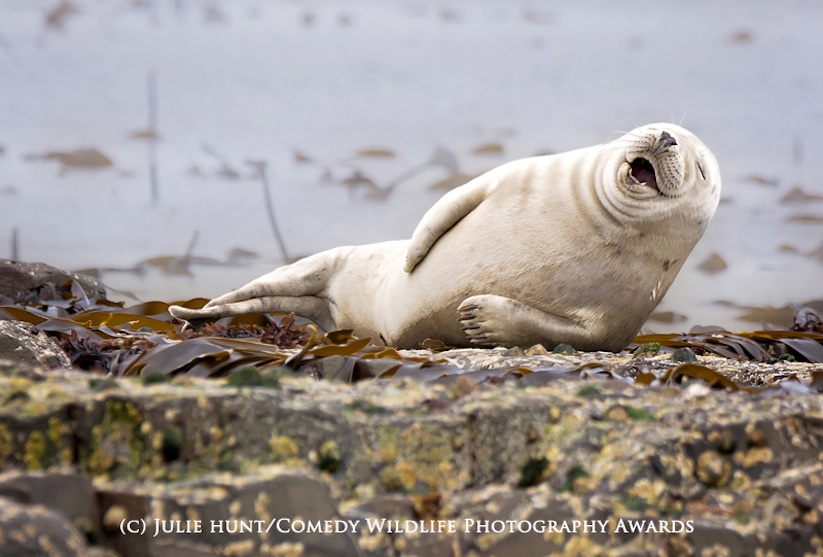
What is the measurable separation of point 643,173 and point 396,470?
2454 mm

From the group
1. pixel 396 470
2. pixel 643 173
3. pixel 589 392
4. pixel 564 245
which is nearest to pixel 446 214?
pixel 564 245

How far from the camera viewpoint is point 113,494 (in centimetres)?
135

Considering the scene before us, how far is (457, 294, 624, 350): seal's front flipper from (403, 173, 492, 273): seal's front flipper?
396 mm

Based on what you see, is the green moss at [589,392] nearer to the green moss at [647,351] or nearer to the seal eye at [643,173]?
the green moss at [647,351]

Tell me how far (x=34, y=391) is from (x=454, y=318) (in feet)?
8.08

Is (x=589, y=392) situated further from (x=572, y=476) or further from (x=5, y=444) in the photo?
(x=5, y=444)

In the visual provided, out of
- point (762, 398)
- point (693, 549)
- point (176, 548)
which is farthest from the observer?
point (762, 398)

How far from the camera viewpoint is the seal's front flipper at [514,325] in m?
3.59

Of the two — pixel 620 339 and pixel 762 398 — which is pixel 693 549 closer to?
pixel 762 398

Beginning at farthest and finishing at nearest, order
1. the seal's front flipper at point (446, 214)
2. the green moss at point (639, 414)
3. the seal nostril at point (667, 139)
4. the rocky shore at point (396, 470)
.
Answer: the seal's front flipper at point (446, 214), the seal nostril at point (667, 139), the green moss at point (639, 414), the rocky shore at point (396, 470)

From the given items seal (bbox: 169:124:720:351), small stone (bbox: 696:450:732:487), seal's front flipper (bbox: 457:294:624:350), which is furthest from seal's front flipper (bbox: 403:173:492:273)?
small stone (bbox: 696:450:732:487)

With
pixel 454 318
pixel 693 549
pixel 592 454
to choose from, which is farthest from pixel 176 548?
pixel 454 318

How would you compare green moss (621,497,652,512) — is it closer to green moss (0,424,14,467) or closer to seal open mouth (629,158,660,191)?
green moss (0,424,14,467)

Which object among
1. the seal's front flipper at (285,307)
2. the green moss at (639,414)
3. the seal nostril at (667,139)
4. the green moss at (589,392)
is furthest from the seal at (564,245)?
the green moss at (639,414)
